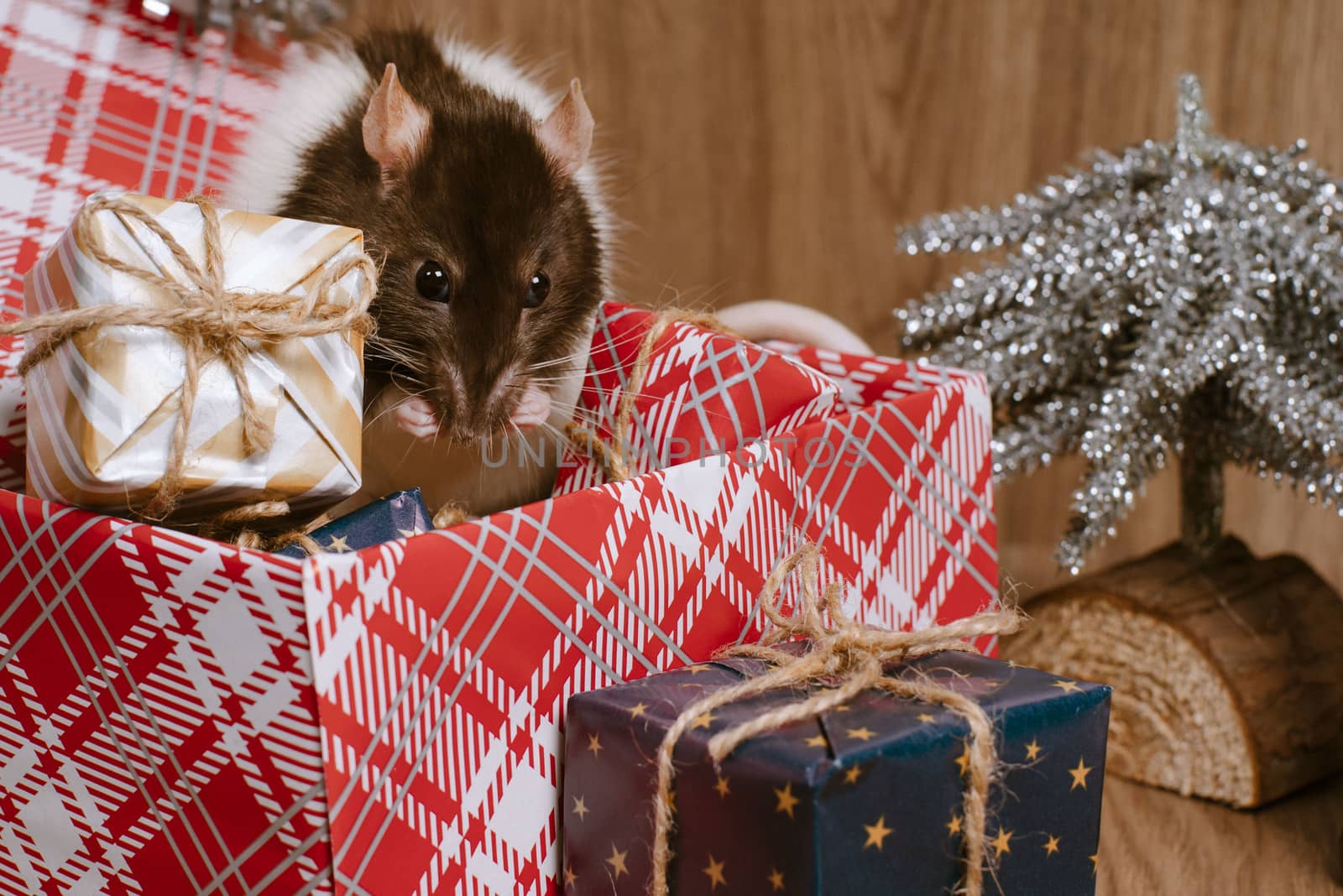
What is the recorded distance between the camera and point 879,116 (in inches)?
50.8

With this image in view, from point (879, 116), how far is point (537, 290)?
0.73m

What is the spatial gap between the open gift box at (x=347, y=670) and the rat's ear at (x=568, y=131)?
0.80 feet

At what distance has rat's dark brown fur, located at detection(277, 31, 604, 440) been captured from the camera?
0.65 metres

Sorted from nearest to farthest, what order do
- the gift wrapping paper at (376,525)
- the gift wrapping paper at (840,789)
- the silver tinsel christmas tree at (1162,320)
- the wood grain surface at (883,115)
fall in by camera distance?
the gift wrapping paper at (840,789), the gift wrapping paper at (376,525), the silver tinsel christmas tree at (1162,320), the wood grain surface at (883,115)

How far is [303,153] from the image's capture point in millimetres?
722

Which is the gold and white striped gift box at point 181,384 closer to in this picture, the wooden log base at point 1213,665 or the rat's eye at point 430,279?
the rat's eye at point 430,279

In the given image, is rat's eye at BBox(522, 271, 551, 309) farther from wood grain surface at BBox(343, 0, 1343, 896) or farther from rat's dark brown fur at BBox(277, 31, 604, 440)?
wood grain surface at BBox(343, 0, 1343, 896)

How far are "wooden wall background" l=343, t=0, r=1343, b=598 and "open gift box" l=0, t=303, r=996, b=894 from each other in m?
0.67

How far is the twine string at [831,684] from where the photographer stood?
458 millimetres

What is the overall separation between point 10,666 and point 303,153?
0.36 metres

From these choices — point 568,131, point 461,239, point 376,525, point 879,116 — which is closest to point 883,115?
point 879,116

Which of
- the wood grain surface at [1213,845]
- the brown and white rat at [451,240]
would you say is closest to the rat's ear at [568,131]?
the brown and white rat at [451,240]

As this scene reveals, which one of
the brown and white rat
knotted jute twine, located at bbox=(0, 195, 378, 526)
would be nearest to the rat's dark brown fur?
the brown and white rat

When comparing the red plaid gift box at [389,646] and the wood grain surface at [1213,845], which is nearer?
the red plaid gift box at [389,646]
